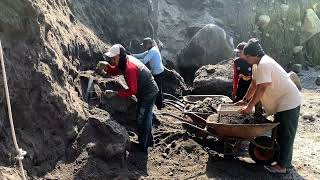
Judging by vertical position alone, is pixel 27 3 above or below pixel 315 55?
above

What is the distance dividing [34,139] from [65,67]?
145 centimetres

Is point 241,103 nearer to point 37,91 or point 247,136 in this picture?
point 247,136

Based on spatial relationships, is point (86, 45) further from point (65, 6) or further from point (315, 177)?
point (315, 177)

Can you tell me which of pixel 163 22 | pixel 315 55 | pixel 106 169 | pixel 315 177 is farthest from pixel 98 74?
pixel 315 55

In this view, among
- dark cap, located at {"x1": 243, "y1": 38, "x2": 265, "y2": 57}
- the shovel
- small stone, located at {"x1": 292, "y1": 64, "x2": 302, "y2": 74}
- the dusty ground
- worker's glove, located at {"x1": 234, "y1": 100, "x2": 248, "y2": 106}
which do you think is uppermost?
dark cap, located at {"x1": 243, "y1": 38, "x2": 265, "y2": 57}

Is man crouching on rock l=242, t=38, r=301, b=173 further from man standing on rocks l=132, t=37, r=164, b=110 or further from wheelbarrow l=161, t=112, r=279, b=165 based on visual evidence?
man standing on rocks l=132, t=37, r=164, b=110

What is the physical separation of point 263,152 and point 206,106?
4.89 feet

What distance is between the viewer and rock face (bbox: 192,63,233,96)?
10.6 metres

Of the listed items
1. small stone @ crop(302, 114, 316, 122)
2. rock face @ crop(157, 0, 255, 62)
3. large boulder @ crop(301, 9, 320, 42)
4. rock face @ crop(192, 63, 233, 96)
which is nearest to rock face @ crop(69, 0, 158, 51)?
rock face @ crop(192, 63, 233, 96)

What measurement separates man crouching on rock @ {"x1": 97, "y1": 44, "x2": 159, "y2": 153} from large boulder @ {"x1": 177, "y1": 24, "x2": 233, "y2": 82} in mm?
6201

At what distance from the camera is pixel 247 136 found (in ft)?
21.6

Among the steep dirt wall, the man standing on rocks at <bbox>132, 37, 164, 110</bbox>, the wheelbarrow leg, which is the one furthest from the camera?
the man standing on rocks at <bbox>132, 37, 164, 110</bbox>

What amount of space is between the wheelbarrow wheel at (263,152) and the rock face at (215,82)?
363 centimetres

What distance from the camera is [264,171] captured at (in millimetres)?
6898
